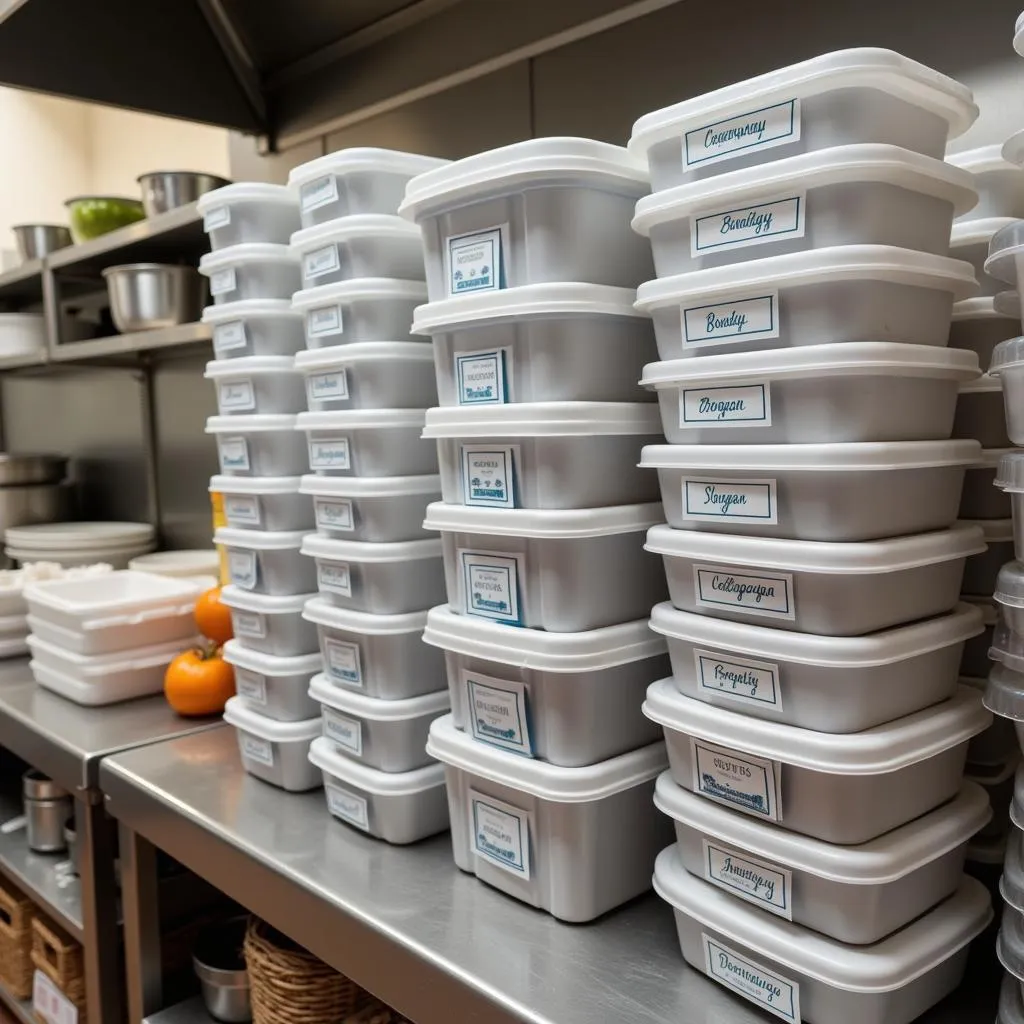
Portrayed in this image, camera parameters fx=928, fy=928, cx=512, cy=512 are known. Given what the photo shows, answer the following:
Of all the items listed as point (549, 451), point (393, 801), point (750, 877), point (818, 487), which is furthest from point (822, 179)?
point (393, 801)

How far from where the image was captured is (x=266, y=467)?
4.37 feet

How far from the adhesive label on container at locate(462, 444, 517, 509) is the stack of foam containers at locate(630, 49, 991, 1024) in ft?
0.51

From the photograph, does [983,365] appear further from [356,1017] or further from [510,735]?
[356,1017]

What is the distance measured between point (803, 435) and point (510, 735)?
426 mm

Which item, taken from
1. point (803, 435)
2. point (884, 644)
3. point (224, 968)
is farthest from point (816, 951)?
point (224, 968)

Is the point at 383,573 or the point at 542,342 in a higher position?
the point at 542,342

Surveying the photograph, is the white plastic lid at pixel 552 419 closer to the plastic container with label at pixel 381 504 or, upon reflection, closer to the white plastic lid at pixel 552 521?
the white plastic lid at pixel 552 521

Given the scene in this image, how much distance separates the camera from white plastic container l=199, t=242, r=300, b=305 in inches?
51.6

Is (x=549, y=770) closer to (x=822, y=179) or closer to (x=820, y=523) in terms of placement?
(x=820, y=523)

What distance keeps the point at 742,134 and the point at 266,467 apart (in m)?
0.83

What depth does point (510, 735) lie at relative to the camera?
0.95m

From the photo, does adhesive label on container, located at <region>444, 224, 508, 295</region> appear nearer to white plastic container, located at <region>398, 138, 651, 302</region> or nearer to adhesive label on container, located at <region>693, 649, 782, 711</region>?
white plastic container, located at <region>398, 138, 651, 302</region>

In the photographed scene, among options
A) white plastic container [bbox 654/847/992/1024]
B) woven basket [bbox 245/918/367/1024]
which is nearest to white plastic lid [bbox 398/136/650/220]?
white plastic container [bbox 654/847/992/1024]

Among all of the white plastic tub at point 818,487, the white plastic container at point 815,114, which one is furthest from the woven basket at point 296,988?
the white plastic container at point 815,114
